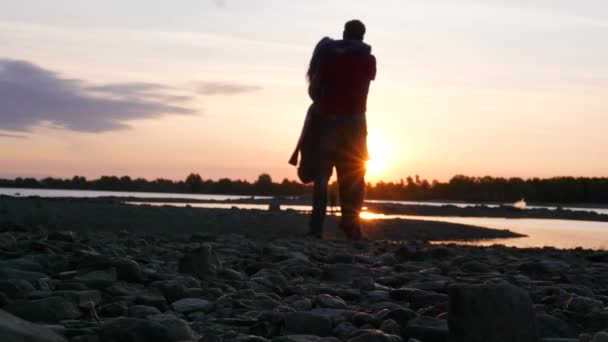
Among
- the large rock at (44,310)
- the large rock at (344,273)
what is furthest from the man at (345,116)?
the large rock at (44,310)

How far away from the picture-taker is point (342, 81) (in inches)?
313

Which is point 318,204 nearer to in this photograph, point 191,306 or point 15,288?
point 191,306

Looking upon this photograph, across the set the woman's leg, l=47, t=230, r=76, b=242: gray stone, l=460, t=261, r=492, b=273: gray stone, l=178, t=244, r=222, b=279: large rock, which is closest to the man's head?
the woman's leg

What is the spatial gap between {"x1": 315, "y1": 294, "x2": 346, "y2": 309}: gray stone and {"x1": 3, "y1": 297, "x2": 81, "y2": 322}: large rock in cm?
109

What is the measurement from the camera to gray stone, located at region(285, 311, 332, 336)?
286 centimetres

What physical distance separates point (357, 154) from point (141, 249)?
327 centimetres

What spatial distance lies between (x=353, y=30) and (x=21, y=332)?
6466mm

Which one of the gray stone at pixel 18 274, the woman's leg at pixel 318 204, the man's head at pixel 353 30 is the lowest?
the gray stone at pixel 18 274

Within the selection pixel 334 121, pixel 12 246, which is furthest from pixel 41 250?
pixel 334 121

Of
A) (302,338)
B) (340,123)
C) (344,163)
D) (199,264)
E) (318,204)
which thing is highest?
(340,123)

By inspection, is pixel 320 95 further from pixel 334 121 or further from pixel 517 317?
pixel 517 317

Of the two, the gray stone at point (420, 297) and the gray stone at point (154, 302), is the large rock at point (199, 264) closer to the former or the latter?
the gray stone at point (154, 302)

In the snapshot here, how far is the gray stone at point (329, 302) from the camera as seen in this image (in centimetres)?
338

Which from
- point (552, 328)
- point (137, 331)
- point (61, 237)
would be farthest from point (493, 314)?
point (61, 237)
